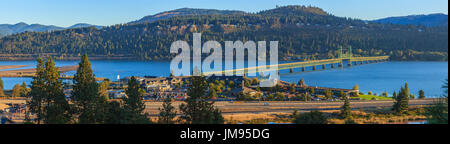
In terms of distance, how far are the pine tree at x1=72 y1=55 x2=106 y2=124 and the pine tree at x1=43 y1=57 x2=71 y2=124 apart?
300 millimetres

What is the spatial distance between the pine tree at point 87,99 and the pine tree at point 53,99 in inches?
11.8

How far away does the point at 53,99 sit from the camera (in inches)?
377

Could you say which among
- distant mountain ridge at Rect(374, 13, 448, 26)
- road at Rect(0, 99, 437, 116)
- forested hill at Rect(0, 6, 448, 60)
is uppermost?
distant mountain ridge at Rect(374, 13, 448, 26)

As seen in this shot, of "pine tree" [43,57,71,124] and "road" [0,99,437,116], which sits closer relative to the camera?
"pine tree" [43,57,71,124]

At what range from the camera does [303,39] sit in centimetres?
9569

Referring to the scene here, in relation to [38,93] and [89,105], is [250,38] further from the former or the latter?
[89,105]

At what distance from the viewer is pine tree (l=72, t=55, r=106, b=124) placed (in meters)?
8.54

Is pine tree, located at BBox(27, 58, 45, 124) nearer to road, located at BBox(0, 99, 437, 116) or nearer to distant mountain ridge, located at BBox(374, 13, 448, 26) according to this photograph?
road, located at BBox(0, 99, 437, 116)

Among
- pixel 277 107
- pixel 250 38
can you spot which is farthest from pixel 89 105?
pixel 250 38

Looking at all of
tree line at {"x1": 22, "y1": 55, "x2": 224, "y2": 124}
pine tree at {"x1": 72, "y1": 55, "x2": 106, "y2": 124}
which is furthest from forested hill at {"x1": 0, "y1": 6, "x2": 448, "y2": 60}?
pine tree at {"x1": 72, "y1": 55, "x2": 106, "y2": 124}
